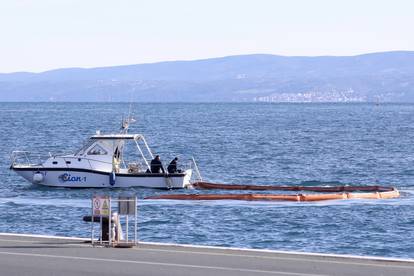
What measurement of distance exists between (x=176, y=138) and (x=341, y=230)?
73811 millimetres

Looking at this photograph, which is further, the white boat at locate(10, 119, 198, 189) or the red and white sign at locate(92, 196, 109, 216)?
→ the white boat at locate(10, 119, 198, 189)

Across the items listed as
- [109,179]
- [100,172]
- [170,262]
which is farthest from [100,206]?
[100,172]

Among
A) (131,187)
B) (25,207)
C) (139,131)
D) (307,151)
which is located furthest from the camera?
(139,131)

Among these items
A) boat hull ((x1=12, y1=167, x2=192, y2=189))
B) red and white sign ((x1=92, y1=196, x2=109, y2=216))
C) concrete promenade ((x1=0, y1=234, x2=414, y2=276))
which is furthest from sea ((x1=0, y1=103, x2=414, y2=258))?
concrete promenade ((x1=0, y1=234, x2=414, y2=276))

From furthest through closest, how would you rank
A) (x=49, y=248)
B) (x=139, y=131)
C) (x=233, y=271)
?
(x=139, y=131)
(x=49, y=248)
(x=233, y=271)

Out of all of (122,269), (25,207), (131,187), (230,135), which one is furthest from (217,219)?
(230,135)

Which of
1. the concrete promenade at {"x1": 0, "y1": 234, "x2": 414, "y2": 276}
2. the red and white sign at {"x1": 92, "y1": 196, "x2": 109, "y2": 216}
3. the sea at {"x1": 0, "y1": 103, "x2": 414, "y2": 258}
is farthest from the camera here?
the sea at {"x1": 0, "y1": 103, "x2": 414, "y2": 258}

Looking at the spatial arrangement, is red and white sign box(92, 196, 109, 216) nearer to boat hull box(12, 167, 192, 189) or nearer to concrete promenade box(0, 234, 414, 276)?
concrete promenade box(0, 234, 414, 276)

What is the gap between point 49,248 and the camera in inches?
981

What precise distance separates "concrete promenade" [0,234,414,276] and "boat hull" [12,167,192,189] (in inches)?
993

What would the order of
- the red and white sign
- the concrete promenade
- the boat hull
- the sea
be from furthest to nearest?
1. the boat hull
2. the sea
3. the red and white sign
4. the concrete promenade

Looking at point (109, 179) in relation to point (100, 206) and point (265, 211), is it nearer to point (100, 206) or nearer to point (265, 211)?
point (265, 211)

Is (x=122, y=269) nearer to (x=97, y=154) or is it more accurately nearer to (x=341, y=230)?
(x=341, y=230)

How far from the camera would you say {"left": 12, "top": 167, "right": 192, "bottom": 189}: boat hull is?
168ft
